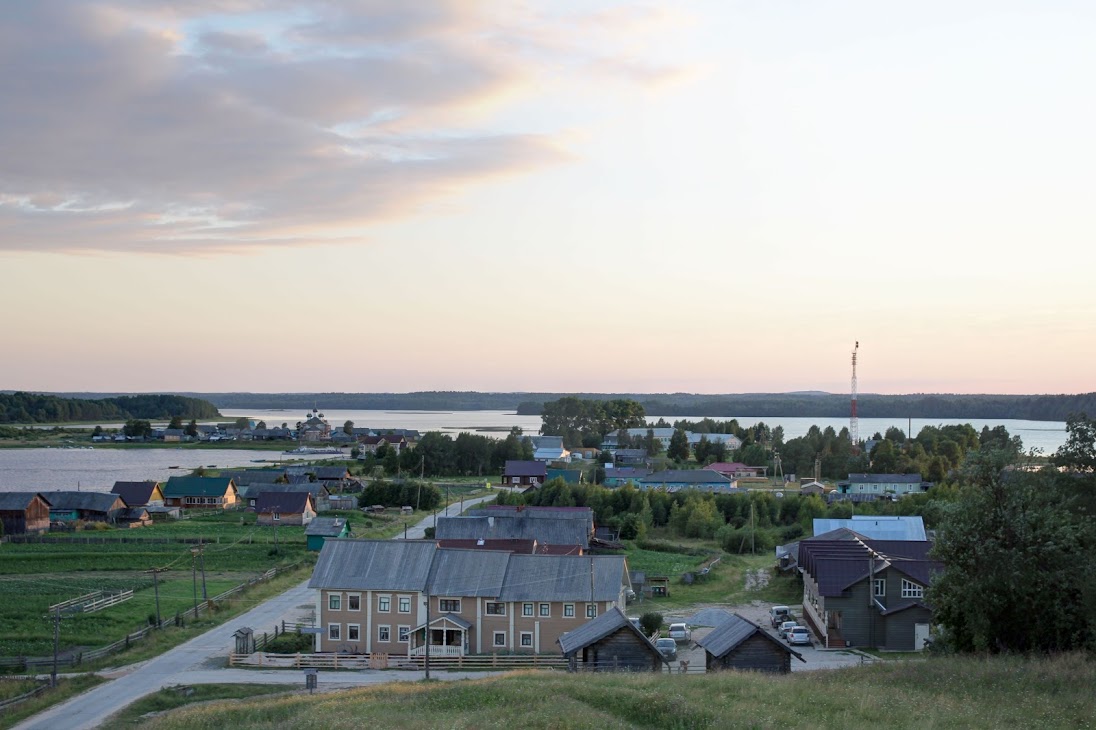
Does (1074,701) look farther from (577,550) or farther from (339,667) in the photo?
(577,550)

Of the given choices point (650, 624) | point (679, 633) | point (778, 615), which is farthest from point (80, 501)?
point (778, 615)

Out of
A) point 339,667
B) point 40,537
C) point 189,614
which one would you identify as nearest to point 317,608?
point 339,667

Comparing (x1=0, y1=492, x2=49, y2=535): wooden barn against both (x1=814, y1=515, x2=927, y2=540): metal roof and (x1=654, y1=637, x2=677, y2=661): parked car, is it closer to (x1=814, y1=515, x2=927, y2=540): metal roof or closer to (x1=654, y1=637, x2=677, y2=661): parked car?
(x1=654, y1=637, x2=677, y2=661): parked car

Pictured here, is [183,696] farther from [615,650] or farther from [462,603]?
[615,650]

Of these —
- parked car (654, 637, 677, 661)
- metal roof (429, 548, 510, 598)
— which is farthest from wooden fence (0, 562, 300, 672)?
parked car (654, 637, 677, 661)

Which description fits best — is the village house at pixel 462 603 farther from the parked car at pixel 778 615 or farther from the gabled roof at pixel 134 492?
the gabled roof at pixel 134 492

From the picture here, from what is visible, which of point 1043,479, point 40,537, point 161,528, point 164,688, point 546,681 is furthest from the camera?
point 161,528
